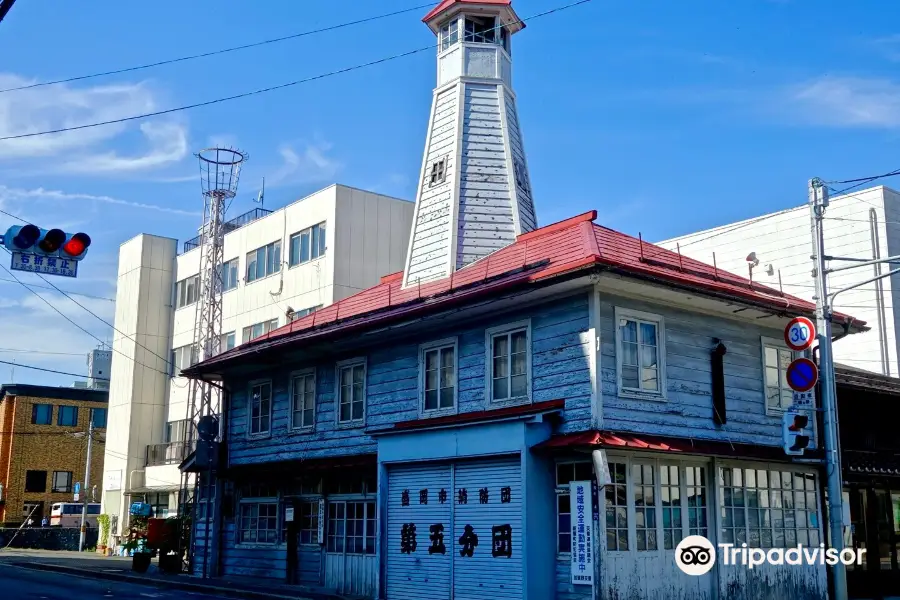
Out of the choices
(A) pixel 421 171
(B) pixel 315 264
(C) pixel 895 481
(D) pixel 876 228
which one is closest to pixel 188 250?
(B) pixel 315 264

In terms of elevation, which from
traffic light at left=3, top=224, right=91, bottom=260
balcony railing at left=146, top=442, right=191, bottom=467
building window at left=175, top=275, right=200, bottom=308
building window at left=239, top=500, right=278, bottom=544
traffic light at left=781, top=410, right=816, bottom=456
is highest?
building window at left=175, top=275, right=200, bottom=308

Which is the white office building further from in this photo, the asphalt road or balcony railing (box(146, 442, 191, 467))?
the asphalt road

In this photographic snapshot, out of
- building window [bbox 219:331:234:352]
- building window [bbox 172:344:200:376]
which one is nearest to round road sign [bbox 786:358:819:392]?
building window [bbox 219:331:234:352]

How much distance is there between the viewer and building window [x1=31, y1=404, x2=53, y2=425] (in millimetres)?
59312

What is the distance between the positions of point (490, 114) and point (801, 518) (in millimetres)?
11754

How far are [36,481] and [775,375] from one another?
52.0 metres

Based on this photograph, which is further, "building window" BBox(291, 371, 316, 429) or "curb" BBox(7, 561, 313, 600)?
"building window" BBox(291, 371, 316, 429)

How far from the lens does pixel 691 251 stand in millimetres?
36094

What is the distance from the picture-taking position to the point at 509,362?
1806 centimetres

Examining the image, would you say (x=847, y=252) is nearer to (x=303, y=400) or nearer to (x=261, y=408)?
(x=303, y=400)

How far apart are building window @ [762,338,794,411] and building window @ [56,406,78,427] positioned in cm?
5191

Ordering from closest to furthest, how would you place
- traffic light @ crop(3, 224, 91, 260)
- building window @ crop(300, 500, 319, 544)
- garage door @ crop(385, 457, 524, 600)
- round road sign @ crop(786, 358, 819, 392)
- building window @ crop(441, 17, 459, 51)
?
1. traffic light @ crop(3, 224, 91, 260)
2. round road sign @ crop(786, 358, 819, 392)
3. garage door @ crop(385, 457, 524, 600)
4. building window @ crop(300, 500, 319, 544)
5. building window @ crop(441, 17, 459, 51)

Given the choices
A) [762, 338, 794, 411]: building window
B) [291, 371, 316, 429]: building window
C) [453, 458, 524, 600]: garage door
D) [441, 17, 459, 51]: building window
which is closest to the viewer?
[453, 458, 524, 600]: garage door

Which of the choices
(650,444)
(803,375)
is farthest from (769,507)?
(803,375)
